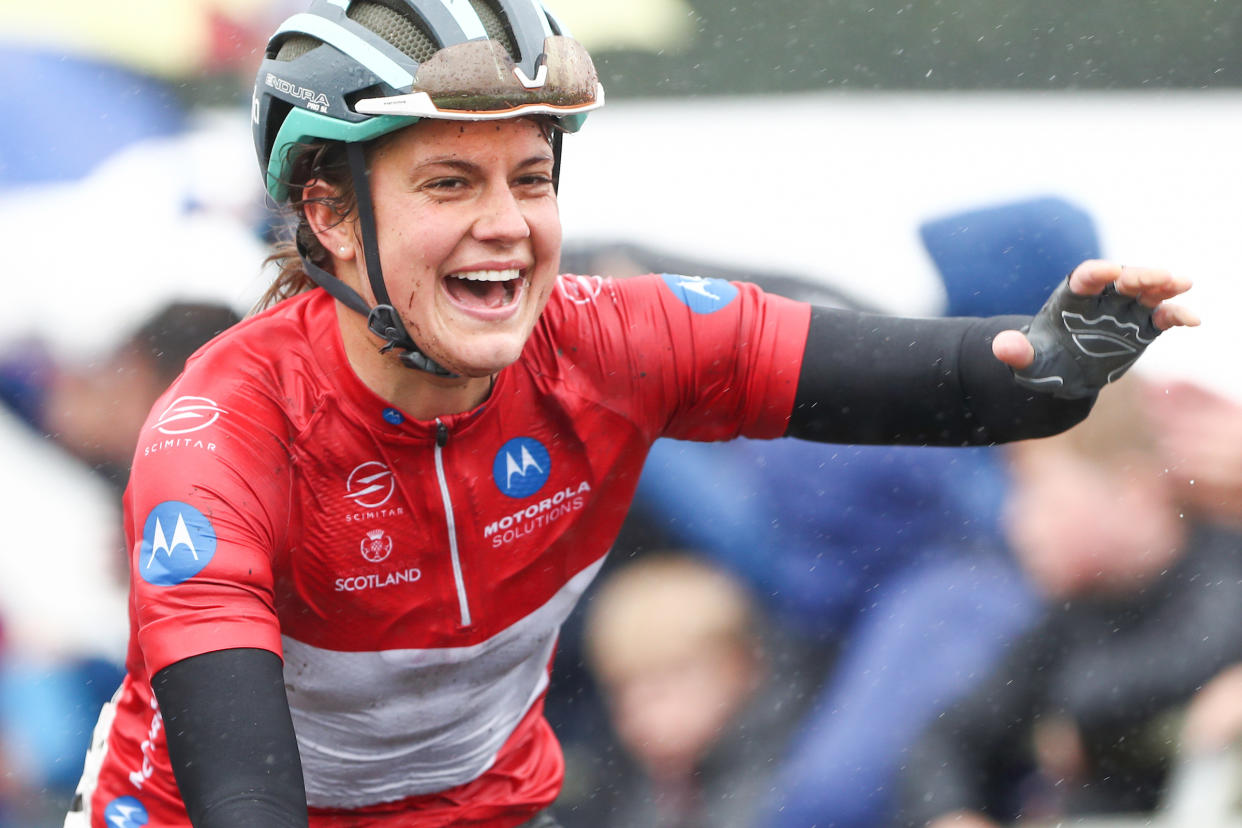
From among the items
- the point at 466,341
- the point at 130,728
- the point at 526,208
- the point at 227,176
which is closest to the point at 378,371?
the point at 466,341

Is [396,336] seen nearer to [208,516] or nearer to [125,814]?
[208,516]

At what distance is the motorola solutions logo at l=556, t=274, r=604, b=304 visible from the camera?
2334 mm

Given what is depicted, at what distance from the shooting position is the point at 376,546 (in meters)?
2.14

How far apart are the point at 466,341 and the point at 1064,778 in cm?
233

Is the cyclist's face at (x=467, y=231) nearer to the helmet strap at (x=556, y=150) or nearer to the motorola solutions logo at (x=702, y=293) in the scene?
the helmet strap at (x=556, y=150)

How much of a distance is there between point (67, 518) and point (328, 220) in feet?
5.53

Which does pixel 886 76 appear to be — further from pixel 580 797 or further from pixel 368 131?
pixel 580 797

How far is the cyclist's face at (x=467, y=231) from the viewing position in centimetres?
199

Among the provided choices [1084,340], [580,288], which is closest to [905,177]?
[580,288]

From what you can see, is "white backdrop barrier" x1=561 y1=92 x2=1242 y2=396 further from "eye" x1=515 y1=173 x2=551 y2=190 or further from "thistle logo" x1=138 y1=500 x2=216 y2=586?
"thistle logo" x1=138 y1=500 x2=216 y2=586

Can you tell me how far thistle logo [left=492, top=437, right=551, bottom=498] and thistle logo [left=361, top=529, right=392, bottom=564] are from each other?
21 cm

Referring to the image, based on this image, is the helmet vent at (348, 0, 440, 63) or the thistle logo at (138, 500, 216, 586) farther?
the helmet vent at (348, 0, 440, 63)

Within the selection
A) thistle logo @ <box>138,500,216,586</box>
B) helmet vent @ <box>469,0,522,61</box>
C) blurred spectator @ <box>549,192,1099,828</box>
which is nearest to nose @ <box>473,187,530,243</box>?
helmet vent @ <box>469,0,522,61</box>

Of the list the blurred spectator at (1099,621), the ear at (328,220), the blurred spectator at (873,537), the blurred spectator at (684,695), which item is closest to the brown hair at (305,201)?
the ear at (328,220)
